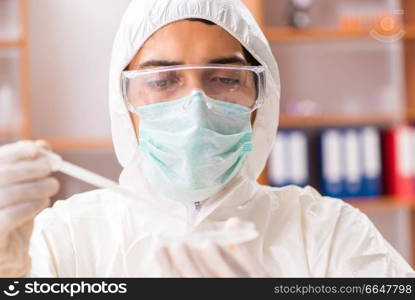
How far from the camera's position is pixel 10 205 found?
77 cm

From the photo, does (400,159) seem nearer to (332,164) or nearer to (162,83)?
(332,164)

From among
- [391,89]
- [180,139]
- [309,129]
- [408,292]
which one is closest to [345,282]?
[408,292]

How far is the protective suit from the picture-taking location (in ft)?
3.40

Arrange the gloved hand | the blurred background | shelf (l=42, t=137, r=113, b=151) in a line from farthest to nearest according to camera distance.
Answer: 1. the blurred background
2. shelf (l=42, t=137, r=113, b=151)
3. the gloved hand

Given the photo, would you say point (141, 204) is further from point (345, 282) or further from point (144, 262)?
point (345, 282)

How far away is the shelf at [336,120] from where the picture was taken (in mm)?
2682

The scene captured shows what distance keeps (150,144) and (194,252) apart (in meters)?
0.27

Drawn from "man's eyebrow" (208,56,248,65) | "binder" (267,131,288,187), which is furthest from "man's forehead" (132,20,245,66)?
"binder" (267,131,288,187)

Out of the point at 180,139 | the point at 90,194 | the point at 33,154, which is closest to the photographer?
the point at 33,154

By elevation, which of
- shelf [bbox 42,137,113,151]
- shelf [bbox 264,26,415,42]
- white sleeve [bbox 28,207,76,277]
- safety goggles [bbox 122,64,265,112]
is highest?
shelf [bbox 264,26,415,42]

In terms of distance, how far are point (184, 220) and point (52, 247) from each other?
0.21 meters

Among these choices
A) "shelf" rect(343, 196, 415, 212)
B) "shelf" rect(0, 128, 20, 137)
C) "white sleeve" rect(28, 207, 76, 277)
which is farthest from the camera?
"shelf" rect(343, 196, 415, 212)

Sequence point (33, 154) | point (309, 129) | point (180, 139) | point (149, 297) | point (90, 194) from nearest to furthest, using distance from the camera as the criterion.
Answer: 1. point (33, 154)
2. point (149, 297)
3. point (180, 139)
4. point (90, 194)
5. point (309, 129)

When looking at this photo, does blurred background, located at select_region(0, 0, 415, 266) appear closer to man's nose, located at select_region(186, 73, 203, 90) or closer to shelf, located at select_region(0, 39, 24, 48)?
shelf, located at select_region(0, 39, 24, 48)
